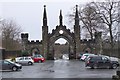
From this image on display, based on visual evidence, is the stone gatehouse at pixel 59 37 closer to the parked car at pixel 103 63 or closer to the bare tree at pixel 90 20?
the bare tree at pixel 90 20

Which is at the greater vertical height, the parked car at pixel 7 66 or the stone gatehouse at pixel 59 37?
the stone gatehouse at pixel 59 37

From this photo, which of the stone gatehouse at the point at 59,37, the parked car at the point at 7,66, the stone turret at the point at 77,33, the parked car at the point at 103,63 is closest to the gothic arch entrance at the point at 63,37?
the stone gatehouse at the point at 59,37

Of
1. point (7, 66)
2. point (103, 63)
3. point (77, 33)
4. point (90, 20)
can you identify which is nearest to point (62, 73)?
point (7, 66)

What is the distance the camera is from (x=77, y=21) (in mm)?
81125

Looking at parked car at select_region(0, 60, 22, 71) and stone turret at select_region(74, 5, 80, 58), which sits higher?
stone turret at select_region(74, 5, 80, 58)

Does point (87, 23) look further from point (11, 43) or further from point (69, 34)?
point (11, 43)

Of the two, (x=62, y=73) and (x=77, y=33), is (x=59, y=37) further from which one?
(x=62, y=73)

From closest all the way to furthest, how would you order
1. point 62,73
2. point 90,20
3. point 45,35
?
point 62,73 < point 90,20 < point 45,35

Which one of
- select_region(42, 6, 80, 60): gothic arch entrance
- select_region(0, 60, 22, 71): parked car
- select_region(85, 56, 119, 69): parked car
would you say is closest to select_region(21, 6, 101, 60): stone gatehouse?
select_region(42, 6, 80, 60): gothic arch entrance

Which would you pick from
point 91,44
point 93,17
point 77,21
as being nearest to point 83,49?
point 91,44

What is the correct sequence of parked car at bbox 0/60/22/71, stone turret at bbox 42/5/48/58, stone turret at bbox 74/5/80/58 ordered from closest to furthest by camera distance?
parked car at bbox 0/60/22/71, stone turret at bbox 74/5/80/58, stone turret at bbox 42/5/48/58

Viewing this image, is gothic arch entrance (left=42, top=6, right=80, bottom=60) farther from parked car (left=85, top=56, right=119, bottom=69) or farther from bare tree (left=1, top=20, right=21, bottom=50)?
parked car (left=85, top=56, right=119, bottom=69)

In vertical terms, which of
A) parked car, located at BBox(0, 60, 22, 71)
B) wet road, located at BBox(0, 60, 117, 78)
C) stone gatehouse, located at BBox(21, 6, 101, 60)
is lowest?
wet road, located at BBox(0, 60, 117, 78)

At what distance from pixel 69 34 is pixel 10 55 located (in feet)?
58.9
